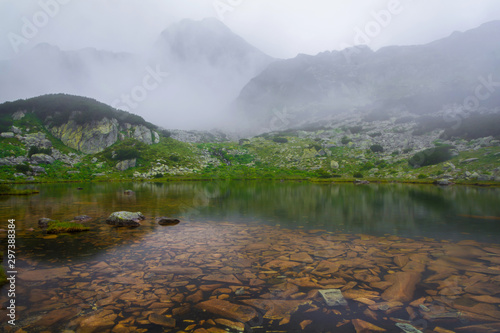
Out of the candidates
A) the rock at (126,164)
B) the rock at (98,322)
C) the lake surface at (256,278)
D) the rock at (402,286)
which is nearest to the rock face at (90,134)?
the rock at (126,164)

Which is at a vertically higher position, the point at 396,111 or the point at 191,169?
the point at 396,111

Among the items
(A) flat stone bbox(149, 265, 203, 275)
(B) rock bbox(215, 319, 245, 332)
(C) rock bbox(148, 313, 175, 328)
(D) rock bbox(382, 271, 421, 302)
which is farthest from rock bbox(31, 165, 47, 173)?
(D) rock bbox(382, 271, 421, 302)

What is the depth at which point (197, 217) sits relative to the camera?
1983 centimetres

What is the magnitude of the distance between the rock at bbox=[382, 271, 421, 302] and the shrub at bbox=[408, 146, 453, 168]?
75885mm

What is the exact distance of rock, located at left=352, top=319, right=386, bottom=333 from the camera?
5277 millimetres

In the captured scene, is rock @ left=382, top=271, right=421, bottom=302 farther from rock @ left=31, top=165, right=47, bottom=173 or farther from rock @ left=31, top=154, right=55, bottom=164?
rock @ left=31, top=154, right=55, bottom=164

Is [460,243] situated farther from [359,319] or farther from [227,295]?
[227,295]

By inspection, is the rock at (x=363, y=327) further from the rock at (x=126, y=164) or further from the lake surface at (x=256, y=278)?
the rock at (x=126, y=164)

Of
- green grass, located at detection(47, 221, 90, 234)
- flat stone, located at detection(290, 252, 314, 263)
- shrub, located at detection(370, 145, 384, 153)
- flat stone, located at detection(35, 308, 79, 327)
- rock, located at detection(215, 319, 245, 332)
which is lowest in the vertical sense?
green grass, located at detection(47, 221, 90, 234)

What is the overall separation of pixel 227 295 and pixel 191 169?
92.1 m

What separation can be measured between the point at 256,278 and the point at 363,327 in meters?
3.64

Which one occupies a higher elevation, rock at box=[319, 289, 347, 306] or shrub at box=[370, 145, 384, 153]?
shrub at box=[370, 145, 384, 153]

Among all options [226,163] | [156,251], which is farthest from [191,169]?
[156,251]

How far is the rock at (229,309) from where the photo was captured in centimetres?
585
